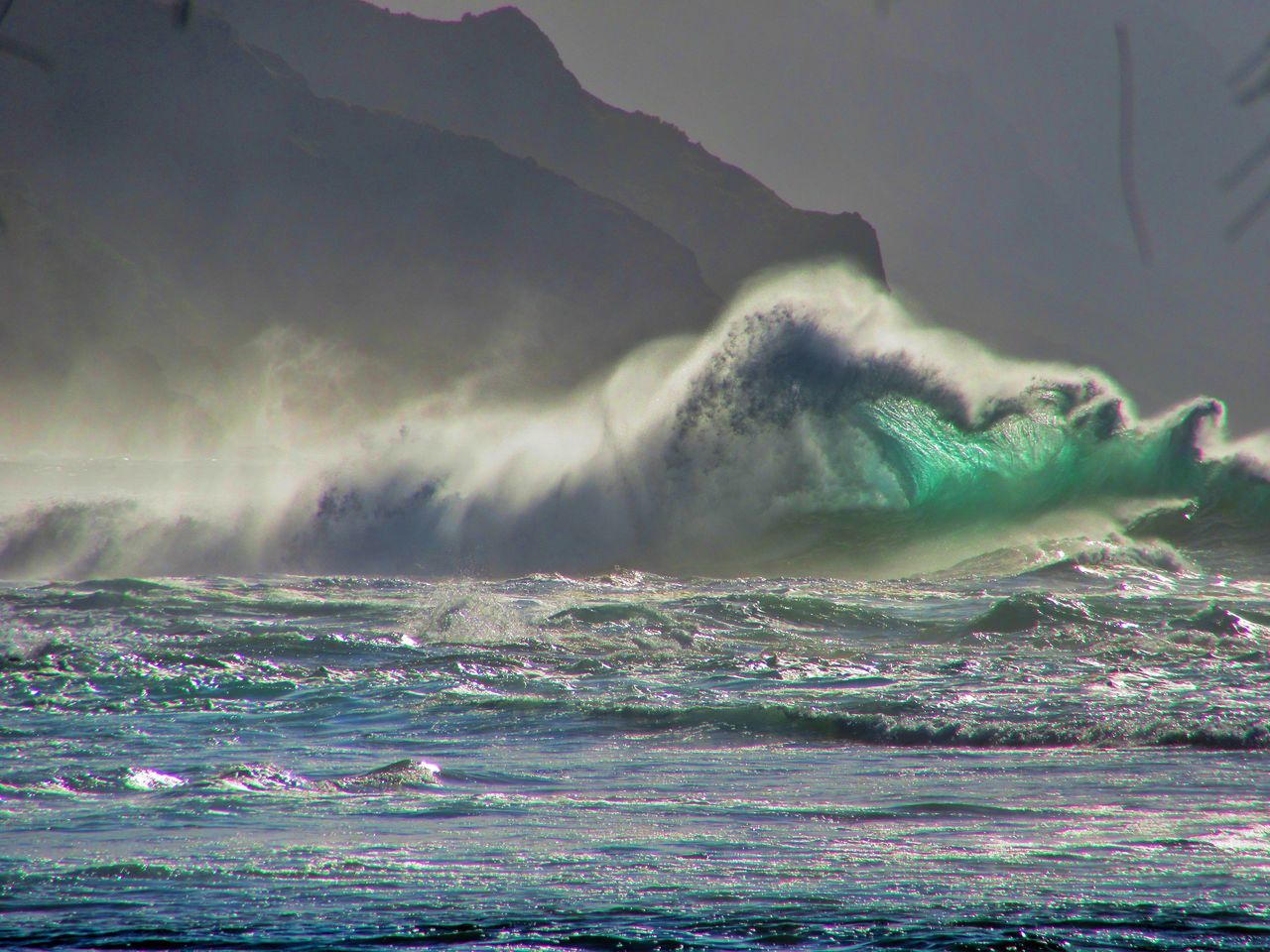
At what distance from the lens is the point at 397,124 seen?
155500mm

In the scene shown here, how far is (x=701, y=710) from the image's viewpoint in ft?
→ 27.5

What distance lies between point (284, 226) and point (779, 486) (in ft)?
400

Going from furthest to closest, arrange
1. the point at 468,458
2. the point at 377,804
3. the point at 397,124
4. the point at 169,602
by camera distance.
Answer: the point at 397,124 → the point at 468,458 → the point at 169,602 → the point at 377,804

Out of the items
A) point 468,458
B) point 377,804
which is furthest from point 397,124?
point 377,804

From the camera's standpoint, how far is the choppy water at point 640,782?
12.3 feet

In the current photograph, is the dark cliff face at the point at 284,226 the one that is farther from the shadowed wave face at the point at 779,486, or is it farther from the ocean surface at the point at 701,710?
the ocean surface at the point at 701,710

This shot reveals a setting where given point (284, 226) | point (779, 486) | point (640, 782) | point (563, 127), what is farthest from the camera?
point (563, 127)

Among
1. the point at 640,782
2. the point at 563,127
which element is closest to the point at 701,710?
the point at 640,782

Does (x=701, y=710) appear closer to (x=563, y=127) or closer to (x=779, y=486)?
(x=779, y=486)

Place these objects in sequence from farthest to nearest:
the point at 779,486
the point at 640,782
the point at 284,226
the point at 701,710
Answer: the point at 284,226 → the point at 779,486 → the point at 701,710 → the point at 640,782

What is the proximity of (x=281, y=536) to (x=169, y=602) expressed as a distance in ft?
37.3

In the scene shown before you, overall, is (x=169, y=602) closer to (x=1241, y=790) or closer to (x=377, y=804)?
(x=377, y=804)

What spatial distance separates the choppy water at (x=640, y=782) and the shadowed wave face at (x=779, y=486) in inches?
473

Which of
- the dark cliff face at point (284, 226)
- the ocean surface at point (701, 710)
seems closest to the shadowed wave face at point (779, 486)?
the ocean surface at point (701, 710)
